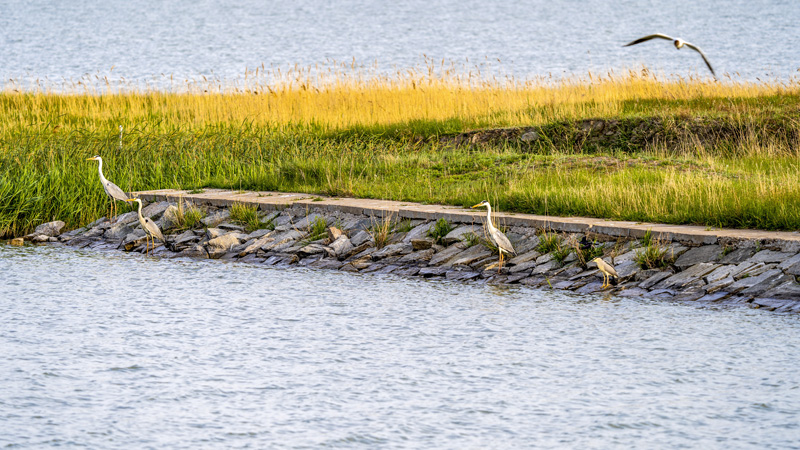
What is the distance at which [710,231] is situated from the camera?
12.0 meters

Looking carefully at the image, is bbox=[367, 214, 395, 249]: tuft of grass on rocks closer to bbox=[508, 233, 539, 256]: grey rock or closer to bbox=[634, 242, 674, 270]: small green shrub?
bbox=[508, 233, 539, 256]: grey rock

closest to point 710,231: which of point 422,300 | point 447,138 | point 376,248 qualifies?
point 422,300

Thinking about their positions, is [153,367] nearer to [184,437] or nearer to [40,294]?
[184,437]

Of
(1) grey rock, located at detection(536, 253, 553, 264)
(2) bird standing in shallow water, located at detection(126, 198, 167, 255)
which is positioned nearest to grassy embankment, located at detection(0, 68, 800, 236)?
(1) grey rock, located at detection(536, 253, 553, 264)

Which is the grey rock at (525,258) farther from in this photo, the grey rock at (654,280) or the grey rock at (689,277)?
the grey rock at (689,277)

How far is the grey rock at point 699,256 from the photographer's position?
1144 centimetres

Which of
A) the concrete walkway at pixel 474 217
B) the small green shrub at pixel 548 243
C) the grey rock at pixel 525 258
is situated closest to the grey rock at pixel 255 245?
the concrete walkway at pixel 474 217

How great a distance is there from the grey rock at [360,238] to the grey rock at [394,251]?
43 centimetres

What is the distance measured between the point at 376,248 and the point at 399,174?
3406 mm

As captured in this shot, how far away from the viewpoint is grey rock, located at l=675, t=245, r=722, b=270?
11.4 m

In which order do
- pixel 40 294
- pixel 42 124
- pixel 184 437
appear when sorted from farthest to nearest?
1. pixel 42 124
2. pixel 40 294
3. pixel 184 437

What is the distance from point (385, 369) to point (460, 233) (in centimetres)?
512

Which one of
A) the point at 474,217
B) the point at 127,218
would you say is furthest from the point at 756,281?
the point at 127,218

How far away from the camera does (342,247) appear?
46.3 ft
